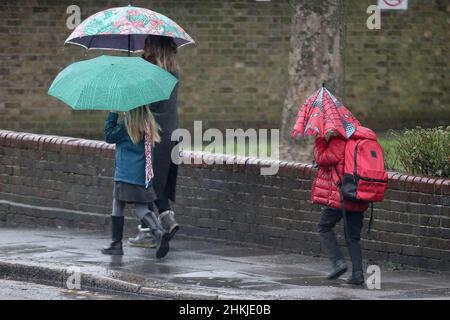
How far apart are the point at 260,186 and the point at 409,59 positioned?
11280mm

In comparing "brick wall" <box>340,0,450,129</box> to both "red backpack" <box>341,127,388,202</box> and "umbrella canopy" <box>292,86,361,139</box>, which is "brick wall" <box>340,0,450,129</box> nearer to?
"umbrella canopy" <box>292,86,361,139</box>

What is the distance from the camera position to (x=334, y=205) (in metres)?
10.0

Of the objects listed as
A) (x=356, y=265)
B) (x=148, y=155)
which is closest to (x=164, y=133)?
(x=148, y=155)

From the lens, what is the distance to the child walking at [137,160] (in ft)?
36.1

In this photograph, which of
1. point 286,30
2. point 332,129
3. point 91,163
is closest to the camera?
point 332,129

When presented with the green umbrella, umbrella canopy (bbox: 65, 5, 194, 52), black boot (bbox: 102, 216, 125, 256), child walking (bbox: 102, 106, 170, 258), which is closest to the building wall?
umbrella canopy (bbox: 65, 5, 194, 52)

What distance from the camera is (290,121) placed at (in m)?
14.3

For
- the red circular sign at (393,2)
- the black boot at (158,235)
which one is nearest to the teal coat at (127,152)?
the black boot at (158,235)

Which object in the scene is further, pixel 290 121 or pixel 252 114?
pixel 252 114

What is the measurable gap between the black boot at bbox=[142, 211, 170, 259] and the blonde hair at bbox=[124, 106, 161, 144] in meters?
0.74

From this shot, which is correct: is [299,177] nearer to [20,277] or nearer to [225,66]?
[20,277]

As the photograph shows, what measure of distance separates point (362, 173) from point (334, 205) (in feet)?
1.30

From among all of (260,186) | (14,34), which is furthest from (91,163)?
(14,34)

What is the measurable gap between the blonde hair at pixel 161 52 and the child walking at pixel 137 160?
1.88 ft
